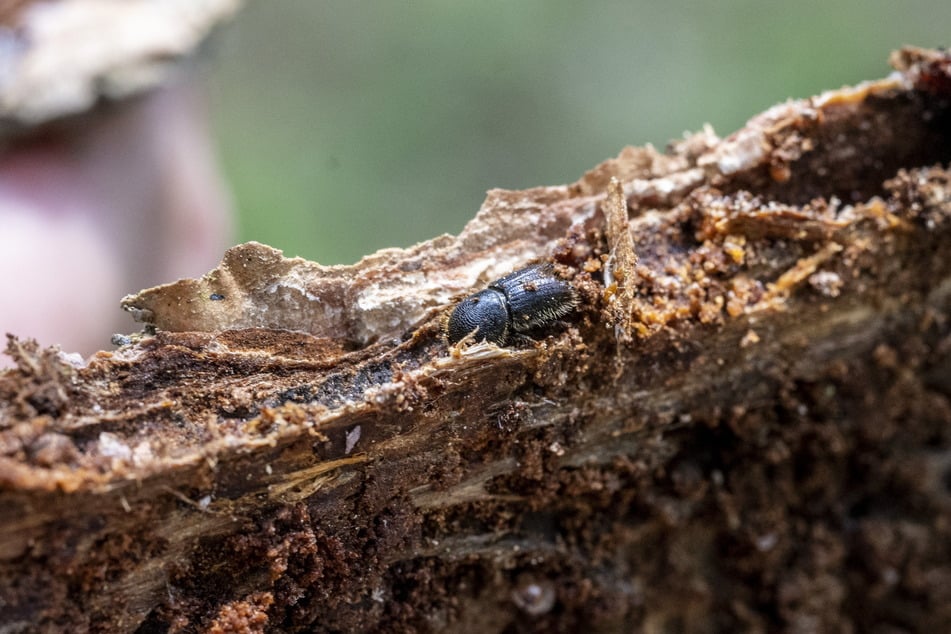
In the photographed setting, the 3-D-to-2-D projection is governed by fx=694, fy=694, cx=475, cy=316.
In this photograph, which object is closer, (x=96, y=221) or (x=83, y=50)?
(x=83, y=50)

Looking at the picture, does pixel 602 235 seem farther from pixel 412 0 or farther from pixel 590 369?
pixel 412 0

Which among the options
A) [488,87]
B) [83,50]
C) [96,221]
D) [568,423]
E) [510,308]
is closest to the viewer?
[510,308]

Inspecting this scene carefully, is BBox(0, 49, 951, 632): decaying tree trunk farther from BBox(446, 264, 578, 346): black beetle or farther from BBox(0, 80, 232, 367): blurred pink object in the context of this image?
BBox(0, 80, 232, 367): blurred pink object

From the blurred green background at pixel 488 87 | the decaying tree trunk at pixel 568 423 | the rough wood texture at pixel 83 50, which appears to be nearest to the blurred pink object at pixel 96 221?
the rough wood texture at pixel 83 50

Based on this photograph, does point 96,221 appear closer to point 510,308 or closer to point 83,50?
point 83,50

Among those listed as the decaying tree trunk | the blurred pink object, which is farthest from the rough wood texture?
the decaying tree trunk

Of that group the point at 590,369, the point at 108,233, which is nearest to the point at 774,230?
the point at 590,369

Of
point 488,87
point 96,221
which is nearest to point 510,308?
point 96,221

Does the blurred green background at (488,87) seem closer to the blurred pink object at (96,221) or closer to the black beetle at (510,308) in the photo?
the blurred pink object at (96,221)
